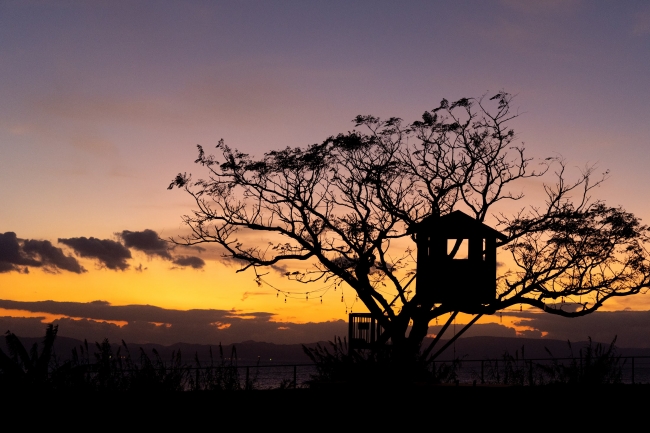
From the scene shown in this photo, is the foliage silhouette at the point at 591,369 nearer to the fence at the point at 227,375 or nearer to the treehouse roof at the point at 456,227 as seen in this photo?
the fence at the point at 227,375

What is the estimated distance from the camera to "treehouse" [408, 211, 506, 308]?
25.4 m

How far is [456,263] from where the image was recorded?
83.8 feet

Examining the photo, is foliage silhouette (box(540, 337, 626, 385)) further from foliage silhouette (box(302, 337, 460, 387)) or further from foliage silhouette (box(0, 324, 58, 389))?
foliage silhouette (box(0, 324, 58, 389))

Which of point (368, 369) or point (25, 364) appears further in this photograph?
point (368, 369)

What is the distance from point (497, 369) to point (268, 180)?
10.8 metres

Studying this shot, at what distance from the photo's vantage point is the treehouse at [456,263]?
25406 mm

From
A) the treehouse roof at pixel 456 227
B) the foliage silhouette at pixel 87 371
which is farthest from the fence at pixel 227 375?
the treehouse roof at pixel 456 227

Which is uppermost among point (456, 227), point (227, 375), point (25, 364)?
point (456, 227)

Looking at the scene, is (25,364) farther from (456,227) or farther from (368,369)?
(456,227)

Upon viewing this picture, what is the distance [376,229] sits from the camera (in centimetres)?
2675

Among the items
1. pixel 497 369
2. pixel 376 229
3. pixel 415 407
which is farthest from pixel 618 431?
pixel 376 229

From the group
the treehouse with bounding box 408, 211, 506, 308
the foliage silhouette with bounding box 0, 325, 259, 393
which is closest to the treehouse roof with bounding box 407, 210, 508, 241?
the treehouse with bounding box 408, 211, 506, 308

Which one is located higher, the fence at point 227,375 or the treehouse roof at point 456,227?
the treehouse roof at point 456,227

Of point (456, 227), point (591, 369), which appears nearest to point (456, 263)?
point (456, 227)
